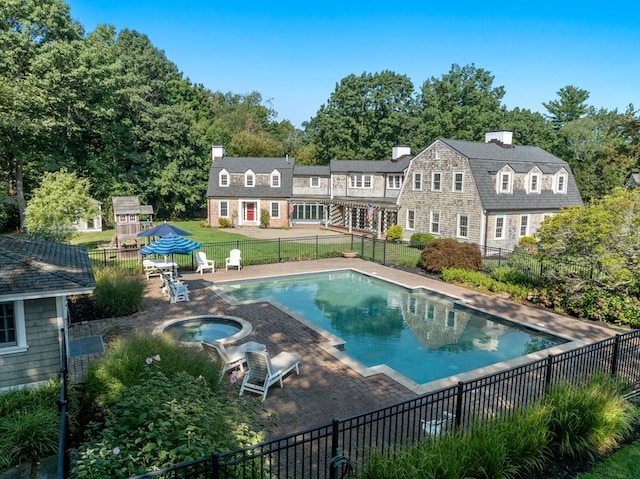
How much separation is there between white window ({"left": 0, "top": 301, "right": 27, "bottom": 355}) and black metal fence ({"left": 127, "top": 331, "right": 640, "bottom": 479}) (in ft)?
18.6

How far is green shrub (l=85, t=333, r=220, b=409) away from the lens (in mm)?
7742

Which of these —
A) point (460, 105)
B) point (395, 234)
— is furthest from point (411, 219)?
point (460, 105)

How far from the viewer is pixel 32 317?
29.3 ft

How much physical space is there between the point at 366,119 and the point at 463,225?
32394mm

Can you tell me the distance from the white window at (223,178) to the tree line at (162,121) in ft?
14.5

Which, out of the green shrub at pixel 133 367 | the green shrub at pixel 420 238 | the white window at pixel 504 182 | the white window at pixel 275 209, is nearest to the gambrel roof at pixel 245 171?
the white window at pixel 275 209

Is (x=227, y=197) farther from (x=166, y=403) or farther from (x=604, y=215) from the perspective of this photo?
(x=166, y=403)

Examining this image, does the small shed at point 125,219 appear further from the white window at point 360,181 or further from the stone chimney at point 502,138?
the stone chimney at point 502,138

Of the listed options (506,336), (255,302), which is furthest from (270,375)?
(506,336)

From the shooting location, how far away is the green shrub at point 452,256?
67.2 ft

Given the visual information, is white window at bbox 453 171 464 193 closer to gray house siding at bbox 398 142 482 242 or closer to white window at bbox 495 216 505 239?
gray house siding at bbox 398 142 482 242

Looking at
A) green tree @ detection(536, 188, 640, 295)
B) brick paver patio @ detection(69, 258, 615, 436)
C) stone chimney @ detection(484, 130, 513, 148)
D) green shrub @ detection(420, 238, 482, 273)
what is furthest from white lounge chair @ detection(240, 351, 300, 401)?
stone chimney @ detection(484, 130, 513, 148)

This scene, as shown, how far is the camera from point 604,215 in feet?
46.0

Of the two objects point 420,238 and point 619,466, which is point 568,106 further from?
point 619,466
